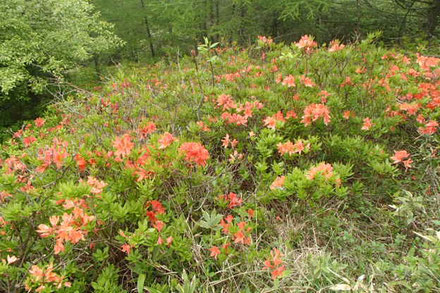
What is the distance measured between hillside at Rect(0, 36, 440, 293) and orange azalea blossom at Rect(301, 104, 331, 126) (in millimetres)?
12

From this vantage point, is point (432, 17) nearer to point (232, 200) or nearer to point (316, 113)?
point (316, 113)

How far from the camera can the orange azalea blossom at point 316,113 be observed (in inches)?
91.0

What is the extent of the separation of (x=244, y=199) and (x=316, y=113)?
0.90 meters

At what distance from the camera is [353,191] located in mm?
2234

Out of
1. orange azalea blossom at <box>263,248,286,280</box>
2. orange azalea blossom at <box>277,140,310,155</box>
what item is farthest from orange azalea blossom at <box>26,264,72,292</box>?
orange azalea blossom at <box>277,140,310,155</box>

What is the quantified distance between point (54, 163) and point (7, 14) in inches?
266

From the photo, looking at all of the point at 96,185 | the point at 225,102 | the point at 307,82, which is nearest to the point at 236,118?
the point at 225,102

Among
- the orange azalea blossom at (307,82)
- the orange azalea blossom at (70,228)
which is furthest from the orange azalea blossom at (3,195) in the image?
the orange azalea blossom at (307,82)

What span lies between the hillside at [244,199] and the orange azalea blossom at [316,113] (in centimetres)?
1

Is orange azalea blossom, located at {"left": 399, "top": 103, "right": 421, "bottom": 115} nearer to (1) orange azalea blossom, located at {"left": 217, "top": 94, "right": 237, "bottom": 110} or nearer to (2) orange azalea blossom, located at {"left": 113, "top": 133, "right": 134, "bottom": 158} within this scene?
(1) orange azalea blossom, located at {"left": 217, "top": 94, "right": 237, "bottom": 110}

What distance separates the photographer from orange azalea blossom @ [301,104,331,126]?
231 centimetres

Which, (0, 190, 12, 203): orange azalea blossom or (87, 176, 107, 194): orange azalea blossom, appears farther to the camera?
(0, 190, 12, 203): orange azalea blossom

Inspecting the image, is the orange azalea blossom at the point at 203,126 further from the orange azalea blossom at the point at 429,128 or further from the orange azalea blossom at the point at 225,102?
the orange azalea blossom at the point at 429,128

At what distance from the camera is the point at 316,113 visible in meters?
2.32
